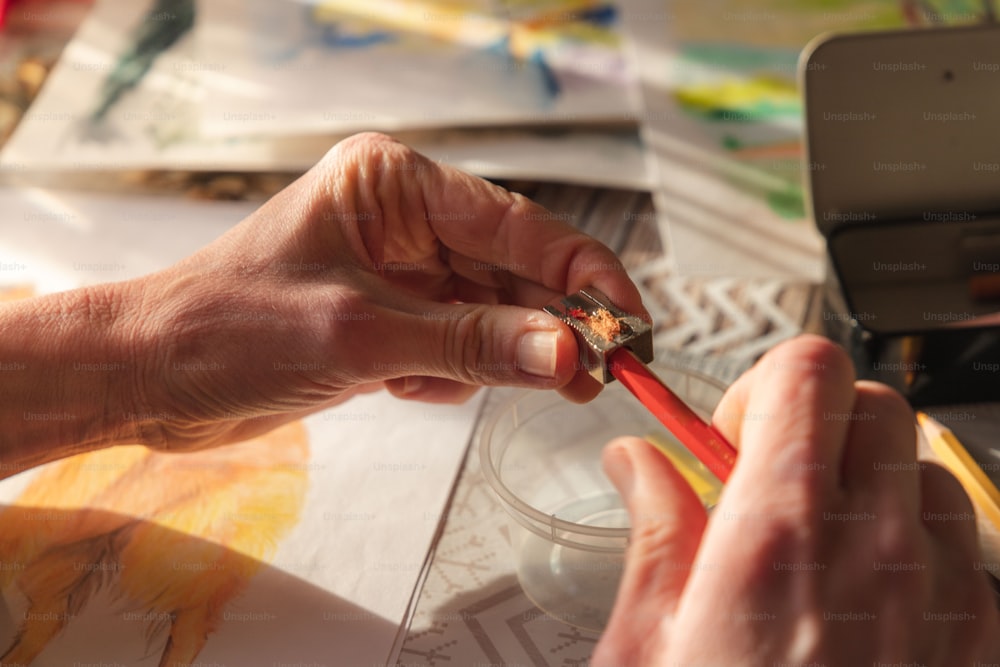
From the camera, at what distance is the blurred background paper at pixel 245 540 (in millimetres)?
759

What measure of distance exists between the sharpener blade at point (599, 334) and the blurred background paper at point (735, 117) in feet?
1.28

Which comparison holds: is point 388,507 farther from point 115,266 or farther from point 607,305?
point 115,266

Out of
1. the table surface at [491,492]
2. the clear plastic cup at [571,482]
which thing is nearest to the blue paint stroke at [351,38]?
the table surface at [491,492]

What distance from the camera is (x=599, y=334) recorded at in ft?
2.29

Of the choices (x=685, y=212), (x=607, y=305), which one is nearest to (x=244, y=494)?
(x=607, y=305)

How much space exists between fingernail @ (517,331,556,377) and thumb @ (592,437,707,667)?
0.14 meters

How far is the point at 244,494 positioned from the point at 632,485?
17.6 inches

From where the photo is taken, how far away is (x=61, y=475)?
2.99ft

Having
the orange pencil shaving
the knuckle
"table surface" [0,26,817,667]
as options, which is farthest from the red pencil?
"table surface" [0,26,817,667]

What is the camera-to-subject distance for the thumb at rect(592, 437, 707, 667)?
54cm

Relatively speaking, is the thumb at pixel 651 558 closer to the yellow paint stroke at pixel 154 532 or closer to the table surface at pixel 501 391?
the table surface at pixel 501 391

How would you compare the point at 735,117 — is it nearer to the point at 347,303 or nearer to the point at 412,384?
the point at 412,384

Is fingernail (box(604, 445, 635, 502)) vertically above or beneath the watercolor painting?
above

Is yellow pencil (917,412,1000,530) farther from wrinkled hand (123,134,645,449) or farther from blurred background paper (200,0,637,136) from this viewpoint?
blurred background paper (200,0,637,136)
